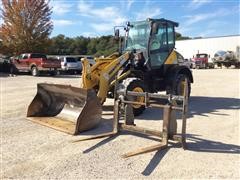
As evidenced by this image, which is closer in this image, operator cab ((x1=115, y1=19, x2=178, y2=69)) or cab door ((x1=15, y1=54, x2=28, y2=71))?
operator cab ((x1=115, y1=19, x2=178, y2=69))

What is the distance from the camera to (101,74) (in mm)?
8852

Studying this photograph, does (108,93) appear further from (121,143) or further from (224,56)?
(224,56)

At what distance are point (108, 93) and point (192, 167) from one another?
4883 millimetres

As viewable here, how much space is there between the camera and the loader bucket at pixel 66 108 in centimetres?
714

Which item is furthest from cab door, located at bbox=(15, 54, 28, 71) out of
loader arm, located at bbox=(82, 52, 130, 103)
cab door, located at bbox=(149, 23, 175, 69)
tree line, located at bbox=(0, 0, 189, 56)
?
loader arm, located at bbox=(82, 52, 130, 103)

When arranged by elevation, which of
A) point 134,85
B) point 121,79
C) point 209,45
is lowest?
point 134,85

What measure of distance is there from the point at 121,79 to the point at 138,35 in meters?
1.91

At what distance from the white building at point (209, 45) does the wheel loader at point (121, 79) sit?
3627cm

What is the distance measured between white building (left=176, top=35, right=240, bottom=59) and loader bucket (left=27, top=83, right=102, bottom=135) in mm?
39628

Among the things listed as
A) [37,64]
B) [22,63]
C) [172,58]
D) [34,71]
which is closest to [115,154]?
[172,58]

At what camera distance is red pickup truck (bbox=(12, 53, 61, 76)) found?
24891 millimetres

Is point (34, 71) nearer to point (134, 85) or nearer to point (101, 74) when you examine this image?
point (101, 74)

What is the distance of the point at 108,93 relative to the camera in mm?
9633

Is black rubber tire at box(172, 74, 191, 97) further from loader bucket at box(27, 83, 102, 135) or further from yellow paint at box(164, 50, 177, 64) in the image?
loader bucket at box(27, 83, 102, 135)
